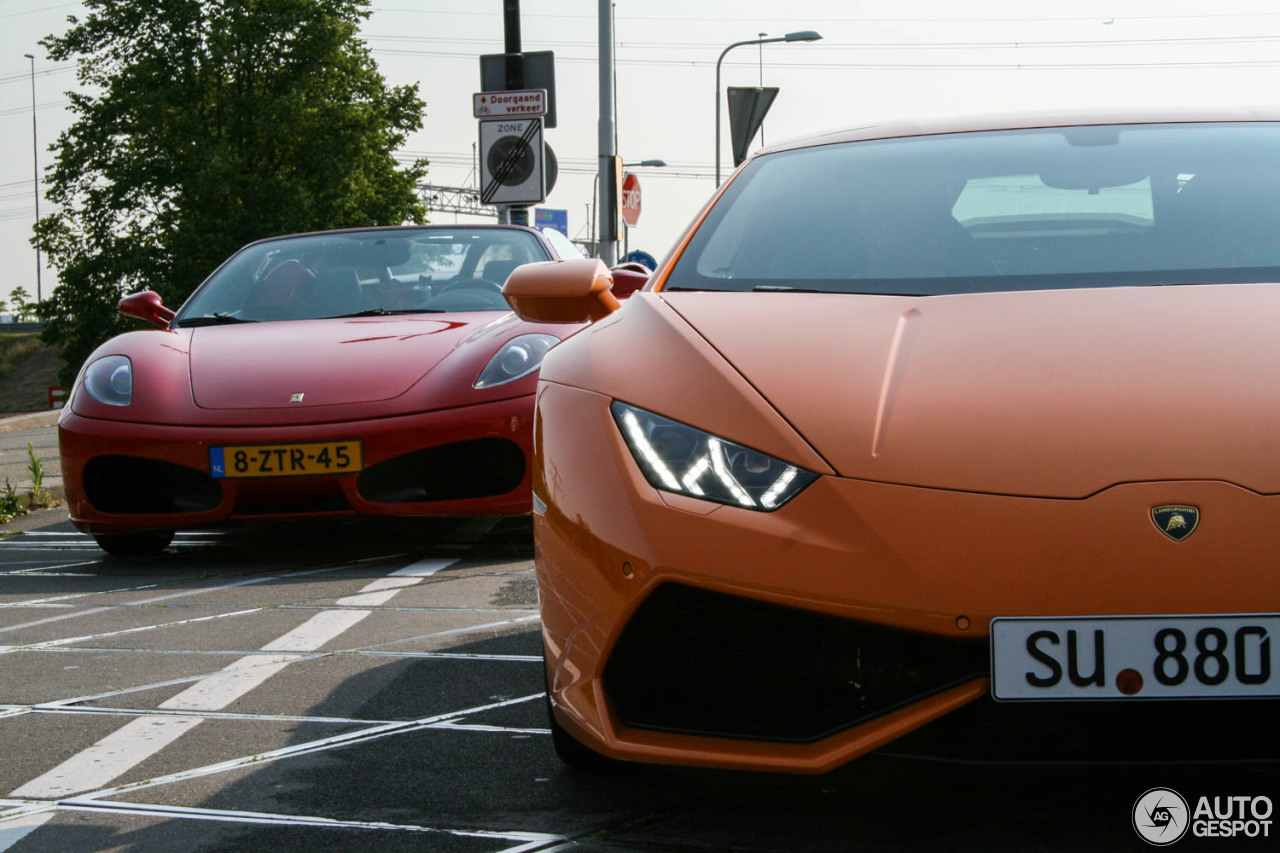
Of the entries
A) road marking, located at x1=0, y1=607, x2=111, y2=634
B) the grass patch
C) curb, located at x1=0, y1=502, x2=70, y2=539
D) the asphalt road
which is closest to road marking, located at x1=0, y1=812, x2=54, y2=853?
the asphalt road

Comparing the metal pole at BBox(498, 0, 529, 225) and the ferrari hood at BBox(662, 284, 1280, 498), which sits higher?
the metal pole at BBox(498, 0, 529, 225)

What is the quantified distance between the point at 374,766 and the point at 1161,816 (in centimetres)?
151

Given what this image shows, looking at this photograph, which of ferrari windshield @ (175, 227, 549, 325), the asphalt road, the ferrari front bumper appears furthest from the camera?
ferrari windshield @ (175, 227, 549, 325)

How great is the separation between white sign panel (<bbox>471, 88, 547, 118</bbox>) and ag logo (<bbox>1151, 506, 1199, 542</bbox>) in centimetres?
1019

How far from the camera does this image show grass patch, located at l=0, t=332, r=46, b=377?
3292 inches

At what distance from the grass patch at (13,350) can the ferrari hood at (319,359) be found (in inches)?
3218

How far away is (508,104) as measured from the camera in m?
12.1

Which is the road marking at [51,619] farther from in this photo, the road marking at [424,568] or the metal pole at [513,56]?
the metal pole at [513,56]

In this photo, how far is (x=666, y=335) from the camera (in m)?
2.90

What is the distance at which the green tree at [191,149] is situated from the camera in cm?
4088

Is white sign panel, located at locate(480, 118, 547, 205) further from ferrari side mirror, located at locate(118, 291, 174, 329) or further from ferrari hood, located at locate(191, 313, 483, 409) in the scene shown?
ferrari hood, located at locate(191, 313, 483, 409)

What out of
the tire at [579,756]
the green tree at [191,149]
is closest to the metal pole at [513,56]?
the tire at [579,756]

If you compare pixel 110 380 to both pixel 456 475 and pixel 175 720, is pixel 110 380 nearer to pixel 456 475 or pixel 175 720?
pixel 456 475

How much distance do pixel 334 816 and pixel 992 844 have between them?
114 cm
